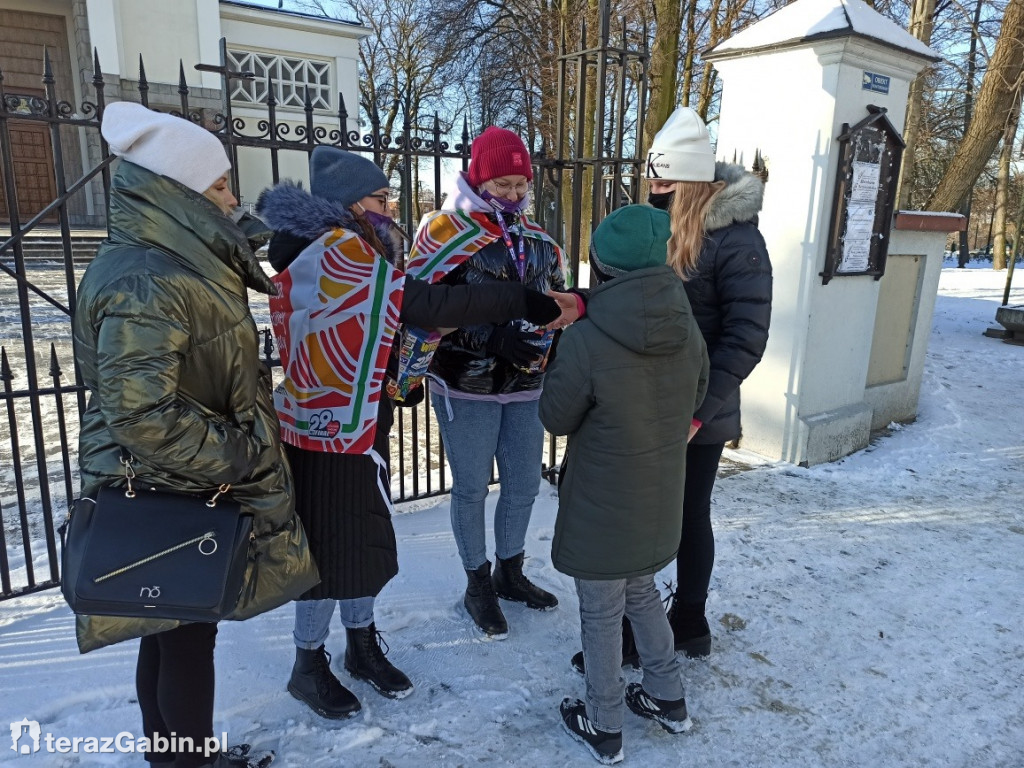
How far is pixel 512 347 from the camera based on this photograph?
8.39 ft

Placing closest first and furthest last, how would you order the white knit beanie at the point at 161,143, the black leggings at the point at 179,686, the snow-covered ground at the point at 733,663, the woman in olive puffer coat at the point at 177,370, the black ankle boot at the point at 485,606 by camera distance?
the woman in olive puffer coat at the point at 177,370 → the white knit beanie at the point at 161,143 → the black leggings at the point at 179,686 → the snow-covered ground at the point at 733,663 → the black ankle boot at the point at 485,606

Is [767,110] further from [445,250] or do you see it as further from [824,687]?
[824,687]

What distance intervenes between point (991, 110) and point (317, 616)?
29.4 ft

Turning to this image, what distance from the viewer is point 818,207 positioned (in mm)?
4613

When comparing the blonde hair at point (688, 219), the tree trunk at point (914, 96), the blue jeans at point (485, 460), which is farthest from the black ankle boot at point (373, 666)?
the tree trunk at point (914, 96)

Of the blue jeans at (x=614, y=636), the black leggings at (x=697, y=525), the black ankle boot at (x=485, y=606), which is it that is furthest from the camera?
the black ankle boot at (x=485, y=606)

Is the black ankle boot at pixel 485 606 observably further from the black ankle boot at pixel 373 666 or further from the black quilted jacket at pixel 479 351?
the black quilted jacket at pixel 479 351

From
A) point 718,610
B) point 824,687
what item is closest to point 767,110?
point 718,610

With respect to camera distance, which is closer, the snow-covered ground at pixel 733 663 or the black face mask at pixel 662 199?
the snow-covered ground at pixel 733 663

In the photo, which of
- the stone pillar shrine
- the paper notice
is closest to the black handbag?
the stone pillar shrine

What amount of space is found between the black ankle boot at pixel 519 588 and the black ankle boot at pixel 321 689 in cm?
89

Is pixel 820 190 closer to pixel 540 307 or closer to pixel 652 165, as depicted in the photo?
pixel 652 165

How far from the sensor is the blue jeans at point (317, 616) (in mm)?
2283

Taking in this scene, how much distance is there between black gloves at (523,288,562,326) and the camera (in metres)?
2.21
